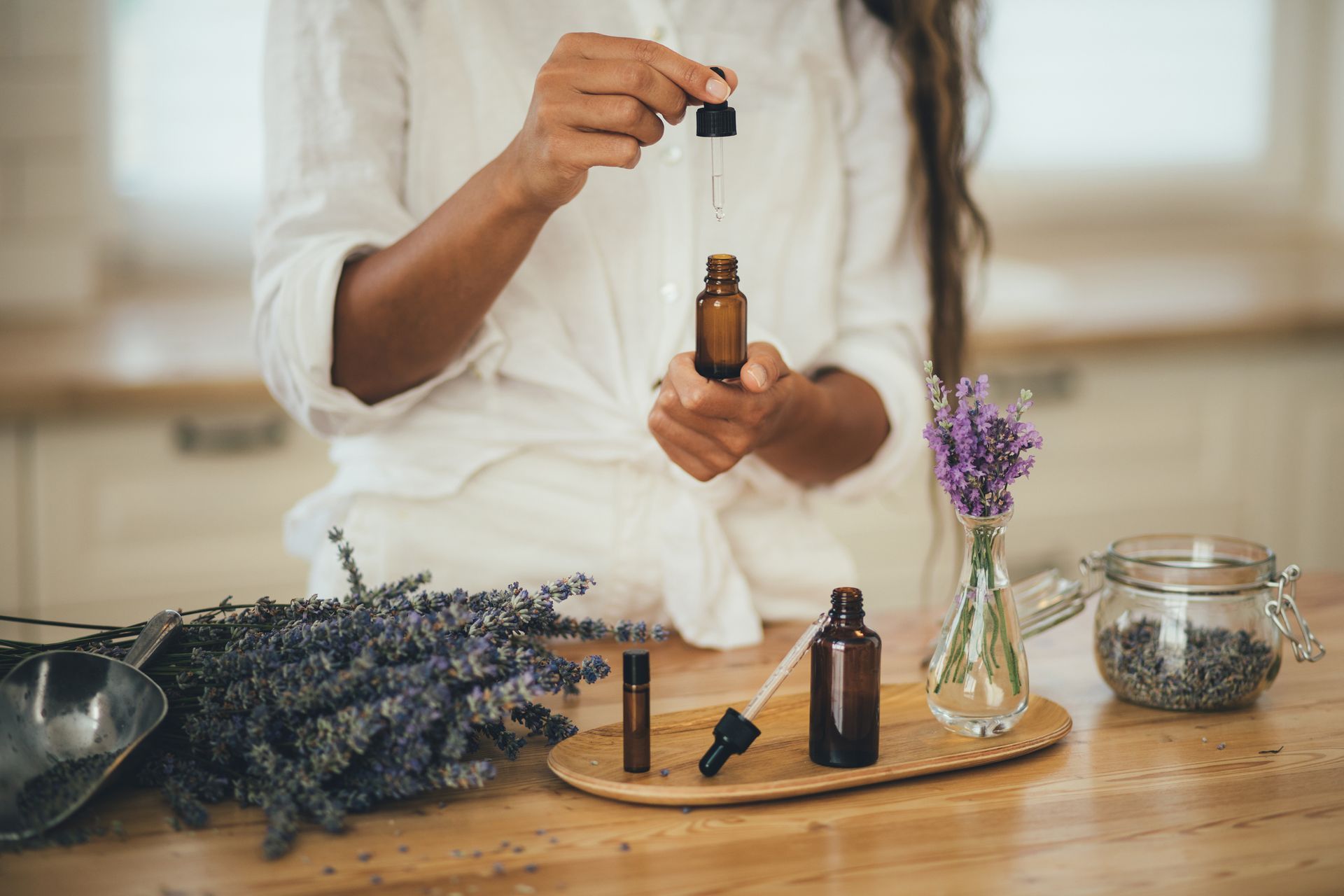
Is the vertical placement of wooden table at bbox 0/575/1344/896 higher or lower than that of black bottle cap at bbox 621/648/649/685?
lower

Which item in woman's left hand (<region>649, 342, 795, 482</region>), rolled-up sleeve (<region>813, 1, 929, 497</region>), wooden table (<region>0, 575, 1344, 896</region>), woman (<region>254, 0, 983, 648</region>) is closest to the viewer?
wooden table (<region>0, 575, 1344, 896</region>)

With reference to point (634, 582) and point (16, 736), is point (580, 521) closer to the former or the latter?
point (634, 582)

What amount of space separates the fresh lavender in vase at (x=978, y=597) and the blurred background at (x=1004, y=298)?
962 millimetres

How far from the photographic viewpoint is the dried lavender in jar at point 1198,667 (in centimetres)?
93

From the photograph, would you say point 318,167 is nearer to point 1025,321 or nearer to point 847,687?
point 847,687

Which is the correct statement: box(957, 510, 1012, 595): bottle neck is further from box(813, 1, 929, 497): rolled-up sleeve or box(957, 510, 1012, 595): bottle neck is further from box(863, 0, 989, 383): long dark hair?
box(863, 0, 989, 383): long dark hair

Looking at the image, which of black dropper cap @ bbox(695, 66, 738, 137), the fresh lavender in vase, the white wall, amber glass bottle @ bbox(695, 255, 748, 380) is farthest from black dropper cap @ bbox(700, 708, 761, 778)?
the white wall

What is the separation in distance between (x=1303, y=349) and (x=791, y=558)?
166cm

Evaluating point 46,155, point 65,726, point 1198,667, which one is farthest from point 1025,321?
point 65,726

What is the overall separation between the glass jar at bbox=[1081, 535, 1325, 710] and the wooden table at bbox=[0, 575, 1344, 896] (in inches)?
1.8

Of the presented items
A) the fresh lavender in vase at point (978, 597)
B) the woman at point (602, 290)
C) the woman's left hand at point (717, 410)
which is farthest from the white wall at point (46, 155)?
the fresh lavender in vase at point (978, 597)

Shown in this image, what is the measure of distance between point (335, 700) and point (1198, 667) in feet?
2.05

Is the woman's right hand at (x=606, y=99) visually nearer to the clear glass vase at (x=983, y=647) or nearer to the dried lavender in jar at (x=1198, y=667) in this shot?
the clear glass vase at (x=983, y=647)

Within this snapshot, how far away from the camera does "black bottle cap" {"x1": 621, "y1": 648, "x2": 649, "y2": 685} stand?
2.67 feet
